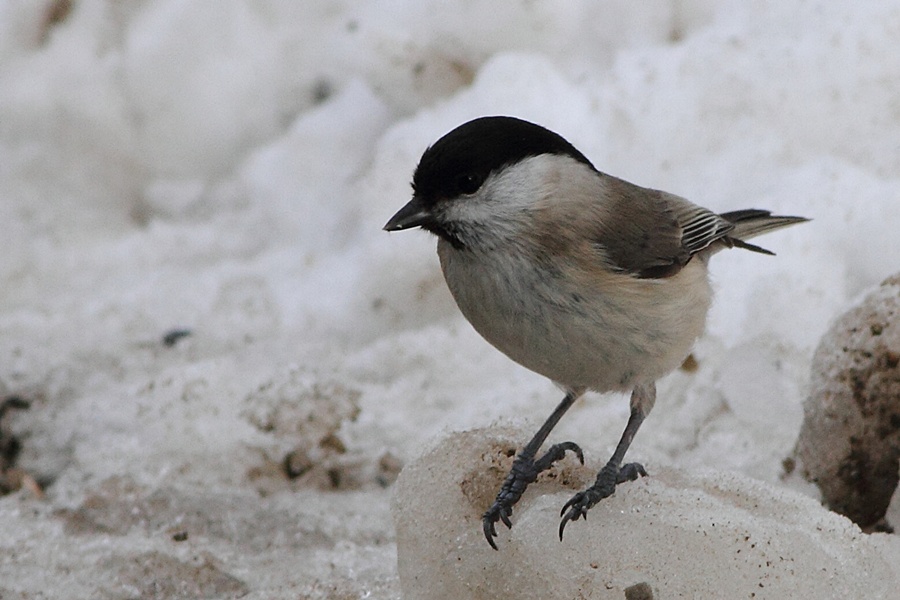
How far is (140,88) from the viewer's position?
5.75m

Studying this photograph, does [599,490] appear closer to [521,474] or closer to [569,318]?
[521,474]

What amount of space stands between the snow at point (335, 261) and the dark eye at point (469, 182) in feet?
2.17

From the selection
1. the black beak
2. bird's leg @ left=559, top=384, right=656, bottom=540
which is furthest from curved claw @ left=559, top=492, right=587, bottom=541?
the black beak

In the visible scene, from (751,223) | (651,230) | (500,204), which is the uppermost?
(751,223)

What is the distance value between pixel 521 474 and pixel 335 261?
8.10ft

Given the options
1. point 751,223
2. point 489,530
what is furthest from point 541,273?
point 751,223

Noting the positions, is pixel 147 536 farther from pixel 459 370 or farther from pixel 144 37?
pixel 144 37

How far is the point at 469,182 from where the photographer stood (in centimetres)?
279

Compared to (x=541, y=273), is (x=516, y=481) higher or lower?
lower

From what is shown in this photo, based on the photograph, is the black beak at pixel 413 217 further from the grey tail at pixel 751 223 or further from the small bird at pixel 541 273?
the grey tail at pixel 751 223

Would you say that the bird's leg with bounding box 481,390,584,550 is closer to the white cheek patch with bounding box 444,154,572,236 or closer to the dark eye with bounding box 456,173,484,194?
the white cheek patch with bounding box 444,154,572,236

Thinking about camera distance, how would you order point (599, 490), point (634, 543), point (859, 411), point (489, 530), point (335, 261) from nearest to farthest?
point (634, 543)
point (489, 530)
point (599, 490)
point (859, 411)
point (335, 261)

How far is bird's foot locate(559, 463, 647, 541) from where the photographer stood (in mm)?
2654

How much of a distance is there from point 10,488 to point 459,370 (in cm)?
168
